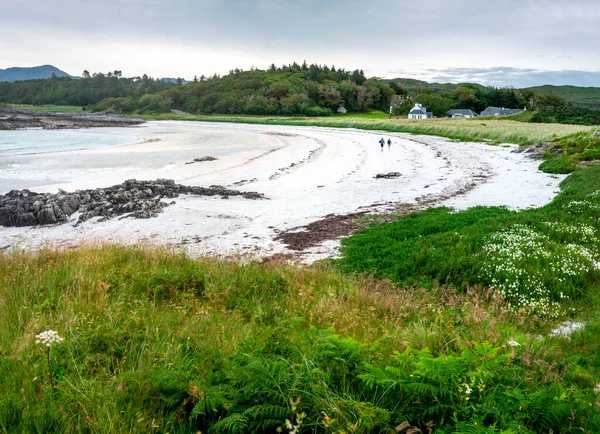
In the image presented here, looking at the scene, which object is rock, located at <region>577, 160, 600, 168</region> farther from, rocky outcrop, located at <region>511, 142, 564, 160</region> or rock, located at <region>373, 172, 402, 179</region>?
rock, located at <region>373, 172, 402, 179</region>

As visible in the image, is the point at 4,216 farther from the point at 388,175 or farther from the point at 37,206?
the point at 388,175

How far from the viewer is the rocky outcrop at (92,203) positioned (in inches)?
693

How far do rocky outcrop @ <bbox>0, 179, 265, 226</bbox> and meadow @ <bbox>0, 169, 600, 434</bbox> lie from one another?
9983 mm

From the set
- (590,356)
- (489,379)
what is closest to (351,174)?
(590,356)

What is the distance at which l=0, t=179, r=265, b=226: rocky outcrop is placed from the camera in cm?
1761

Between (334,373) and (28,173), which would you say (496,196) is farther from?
(28,173)

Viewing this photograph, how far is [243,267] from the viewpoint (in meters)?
8.57

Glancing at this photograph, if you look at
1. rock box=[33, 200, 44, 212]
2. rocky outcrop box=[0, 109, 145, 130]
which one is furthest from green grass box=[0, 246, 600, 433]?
rocky outcrop box=[0, 109, 145, 130]

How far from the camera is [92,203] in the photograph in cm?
1945

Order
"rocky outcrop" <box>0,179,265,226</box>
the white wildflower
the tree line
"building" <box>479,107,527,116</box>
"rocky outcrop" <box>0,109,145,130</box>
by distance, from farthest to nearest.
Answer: the tree line, "building" <box>479,107,527,116</box>, "rocky outcrop" <box>0,109,145,130</box>, "rocky outcrop" <box>0,179,265,226</box>, the white wildflower

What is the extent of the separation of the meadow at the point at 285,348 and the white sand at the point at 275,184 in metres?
4.46

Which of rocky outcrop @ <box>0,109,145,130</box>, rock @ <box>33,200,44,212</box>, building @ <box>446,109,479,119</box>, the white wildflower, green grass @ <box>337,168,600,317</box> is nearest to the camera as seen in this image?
the white wildflower

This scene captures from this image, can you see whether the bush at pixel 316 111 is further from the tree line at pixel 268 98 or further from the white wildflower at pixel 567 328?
the white wildflower at pixel 567 328

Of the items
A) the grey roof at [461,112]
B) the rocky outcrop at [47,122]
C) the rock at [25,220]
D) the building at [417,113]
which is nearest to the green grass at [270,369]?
the rock at [25,220]
